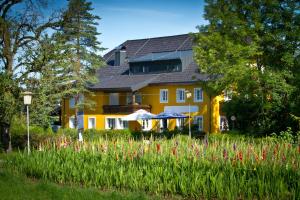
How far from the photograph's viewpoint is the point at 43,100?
21266 mm

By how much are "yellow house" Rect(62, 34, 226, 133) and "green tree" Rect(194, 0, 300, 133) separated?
10824 mm

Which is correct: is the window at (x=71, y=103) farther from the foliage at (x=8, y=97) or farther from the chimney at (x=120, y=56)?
the foliage at (x=8, y=97)

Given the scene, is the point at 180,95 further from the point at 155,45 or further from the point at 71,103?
the point at 71,103

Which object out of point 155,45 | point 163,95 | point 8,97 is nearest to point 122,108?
point 163,95

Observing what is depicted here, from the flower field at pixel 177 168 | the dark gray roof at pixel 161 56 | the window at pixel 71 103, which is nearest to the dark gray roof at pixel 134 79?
the dark gray roof at pixel 161 56

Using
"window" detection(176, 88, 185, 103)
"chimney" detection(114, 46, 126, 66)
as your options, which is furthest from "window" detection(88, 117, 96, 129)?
"window" detection(176, 88, 185, 103)

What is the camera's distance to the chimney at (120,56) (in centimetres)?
5156

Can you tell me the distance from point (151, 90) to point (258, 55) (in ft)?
60.0

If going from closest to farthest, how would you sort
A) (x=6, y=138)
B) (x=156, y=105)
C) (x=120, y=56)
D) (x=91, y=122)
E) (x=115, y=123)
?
(x=6, y=138), (x=156, y=105), (x=115, y=123), (x=91, y=122), (x=120, y=56)

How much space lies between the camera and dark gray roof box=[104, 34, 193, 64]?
158 feet

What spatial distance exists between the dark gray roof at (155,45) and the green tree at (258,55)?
1720 centimetres

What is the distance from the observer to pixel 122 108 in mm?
45469

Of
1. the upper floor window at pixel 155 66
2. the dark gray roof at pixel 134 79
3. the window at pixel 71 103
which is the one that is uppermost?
the upper floor window at pixel 155 66

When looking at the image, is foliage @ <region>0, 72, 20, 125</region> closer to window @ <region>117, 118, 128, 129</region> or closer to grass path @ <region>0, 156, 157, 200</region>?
grass path @ <region>0, 156, 157, 200</region>
